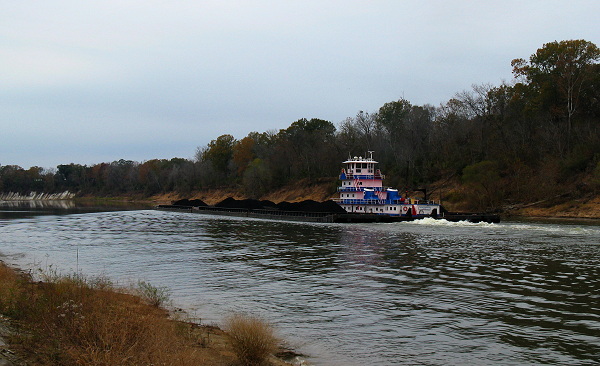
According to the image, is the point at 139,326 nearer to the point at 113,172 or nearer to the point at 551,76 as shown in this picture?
the point at 551,76

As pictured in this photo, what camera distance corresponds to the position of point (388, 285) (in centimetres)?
2003

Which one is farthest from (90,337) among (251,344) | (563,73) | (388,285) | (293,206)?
(563,73)

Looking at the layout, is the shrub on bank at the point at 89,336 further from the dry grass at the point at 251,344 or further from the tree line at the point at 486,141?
the tree line at the point at 486,141

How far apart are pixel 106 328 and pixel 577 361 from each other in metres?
10.1

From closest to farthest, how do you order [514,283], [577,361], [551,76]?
[577,361] < [514,283] < [551,76]

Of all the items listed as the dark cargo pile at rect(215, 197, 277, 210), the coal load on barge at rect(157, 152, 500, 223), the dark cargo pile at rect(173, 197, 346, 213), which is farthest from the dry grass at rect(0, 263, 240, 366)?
the dark cargo pile at rect(215, 197, 277, 210)

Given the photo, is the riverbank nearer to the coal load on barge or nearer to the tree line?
the coal load on barge

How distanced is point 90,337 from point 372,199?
1956 inches

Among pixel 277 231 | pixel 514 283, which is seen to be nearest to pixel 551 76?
pixel 277 231

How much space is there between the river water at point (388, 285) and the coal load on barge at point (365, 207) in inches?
495

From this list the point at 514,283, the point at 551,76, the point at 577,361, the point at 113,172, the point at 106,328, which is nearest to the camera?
the point at 106,328

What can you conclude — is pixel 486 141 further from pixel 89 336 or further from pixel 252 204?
pixel 89 336

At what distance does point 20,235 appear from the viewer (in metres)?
43.8

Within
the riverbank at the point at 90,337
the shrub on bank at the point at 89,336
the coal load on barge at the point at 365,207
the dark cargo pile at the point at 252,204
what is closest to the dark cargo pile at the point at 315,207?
the coal load on barge at the point at 365,207
